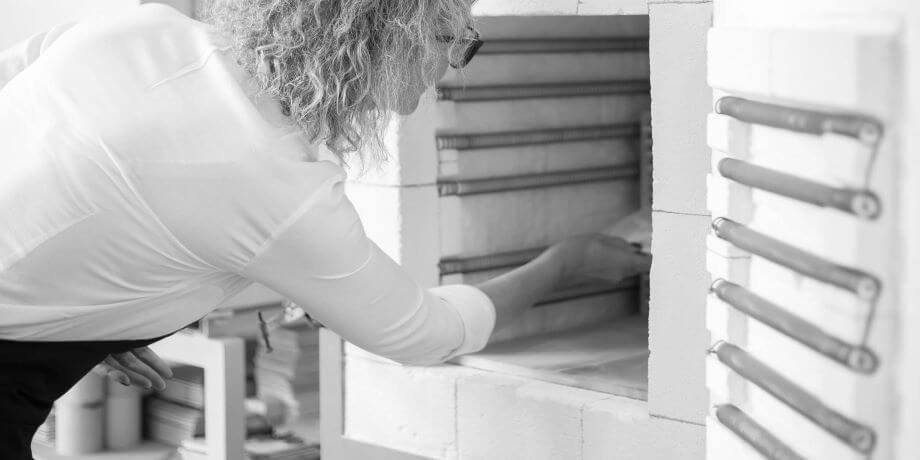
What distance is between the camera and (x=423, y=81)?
4.40 feet

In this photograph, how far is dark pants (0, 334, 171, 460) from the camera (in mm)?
1289

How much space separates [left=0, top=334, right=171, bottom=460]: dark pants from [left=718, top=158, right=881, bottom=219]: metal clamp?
776 millimetres

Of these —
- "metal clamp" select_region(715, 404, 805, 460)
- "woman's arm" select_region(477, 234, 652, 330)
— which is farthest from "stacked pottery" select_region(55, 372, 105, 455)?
"metal clamp" select_region(715, 404, 805, 460)

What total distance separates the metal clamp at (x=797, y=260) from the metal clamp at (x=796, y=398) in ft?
0.27

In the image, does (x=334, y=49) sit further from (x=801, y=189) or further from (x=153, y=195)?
(x=801, y=189)

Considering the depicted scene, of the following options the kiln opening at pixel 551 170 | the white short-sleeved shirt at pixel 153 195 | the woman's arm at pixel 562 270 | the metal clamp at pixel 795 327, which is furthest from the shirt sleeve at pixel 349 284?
the metal clamp at pixel 795 327

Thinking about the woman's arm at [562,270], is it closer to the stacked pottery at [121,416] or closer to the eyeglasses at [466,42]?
the eyeglasses at [466,42]

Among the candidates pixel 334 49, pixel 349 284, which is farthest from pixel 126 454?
pixel 334 49

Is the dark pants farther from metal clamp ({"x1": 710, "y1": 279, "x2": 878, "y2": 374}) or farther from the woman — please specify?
metal clamp ({"x1": 710, "y1": 279, "x2": 878, "y2": 374})

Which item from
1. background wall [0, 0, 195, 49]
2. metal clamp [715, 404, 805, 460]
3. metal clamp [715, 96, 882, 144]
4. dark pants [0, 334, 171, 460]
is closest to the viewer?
metal clamp [715, 96, 882, 144]

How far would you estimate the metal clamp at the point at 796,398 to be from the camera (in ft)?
2.37

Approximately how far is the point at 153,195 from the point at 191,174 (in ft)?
0.15

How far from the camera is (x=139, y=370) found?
157 cm

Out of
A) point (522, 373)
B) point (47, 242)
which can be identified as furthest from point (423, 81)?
point (522, 373)
